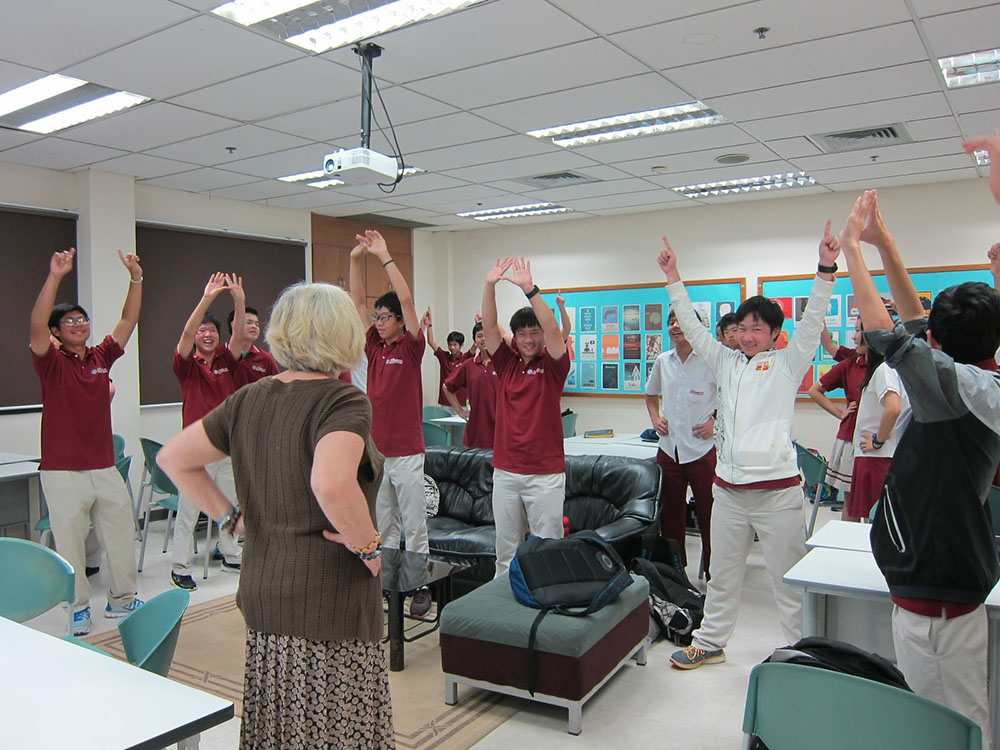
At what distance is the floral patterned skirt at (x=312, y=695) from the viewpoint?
5.79 feet

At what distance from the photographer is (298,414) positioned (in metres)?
1.74

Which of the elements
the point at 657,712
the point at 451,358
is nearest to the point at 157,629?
the point at 657,712

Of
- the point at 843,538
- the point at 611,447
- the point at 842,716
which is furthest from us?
the point at 611,447

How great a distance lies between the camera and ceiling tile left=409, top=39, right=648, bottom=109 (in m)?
3.90

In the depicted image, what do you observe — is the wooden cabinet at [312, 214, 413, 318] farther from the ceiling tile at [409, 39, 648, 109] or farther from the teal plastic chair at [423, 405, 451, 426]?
the ceiling tile at [409, 39, 648, 109]

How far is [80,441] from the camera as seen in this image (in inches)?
156

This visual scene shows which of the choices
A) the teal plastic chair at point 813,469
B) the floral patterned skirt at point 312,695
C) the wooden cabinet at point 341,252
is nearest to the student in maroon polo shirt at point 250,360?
the wooden cabinet at point 341,252

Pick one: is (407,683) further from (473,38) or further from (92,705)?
Result: (473,38)

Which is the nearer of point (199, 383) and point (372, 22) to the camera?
point (372, 22)

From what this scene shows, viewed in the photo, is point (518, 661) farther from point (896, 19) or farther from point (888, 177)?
point (888, 177)

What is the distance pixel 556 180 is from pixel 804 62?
309cm

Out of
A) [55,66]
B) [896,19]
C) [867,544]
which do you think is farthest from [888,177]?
[55,66]

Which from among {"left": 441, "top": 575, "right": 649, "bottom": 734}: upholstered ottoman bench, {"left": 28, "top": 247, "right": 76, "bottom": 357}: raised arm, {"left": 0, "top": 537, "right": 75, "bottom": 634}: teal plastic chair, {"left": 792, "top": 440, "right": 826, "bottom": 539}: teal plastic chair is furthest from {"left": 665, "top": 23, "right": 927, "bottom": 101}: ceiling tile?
{"left": 0, "top": 537, "right": 75, "bottom": 634}: teal plastic chair

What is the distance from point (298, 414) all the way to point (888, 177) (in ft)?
21.8
